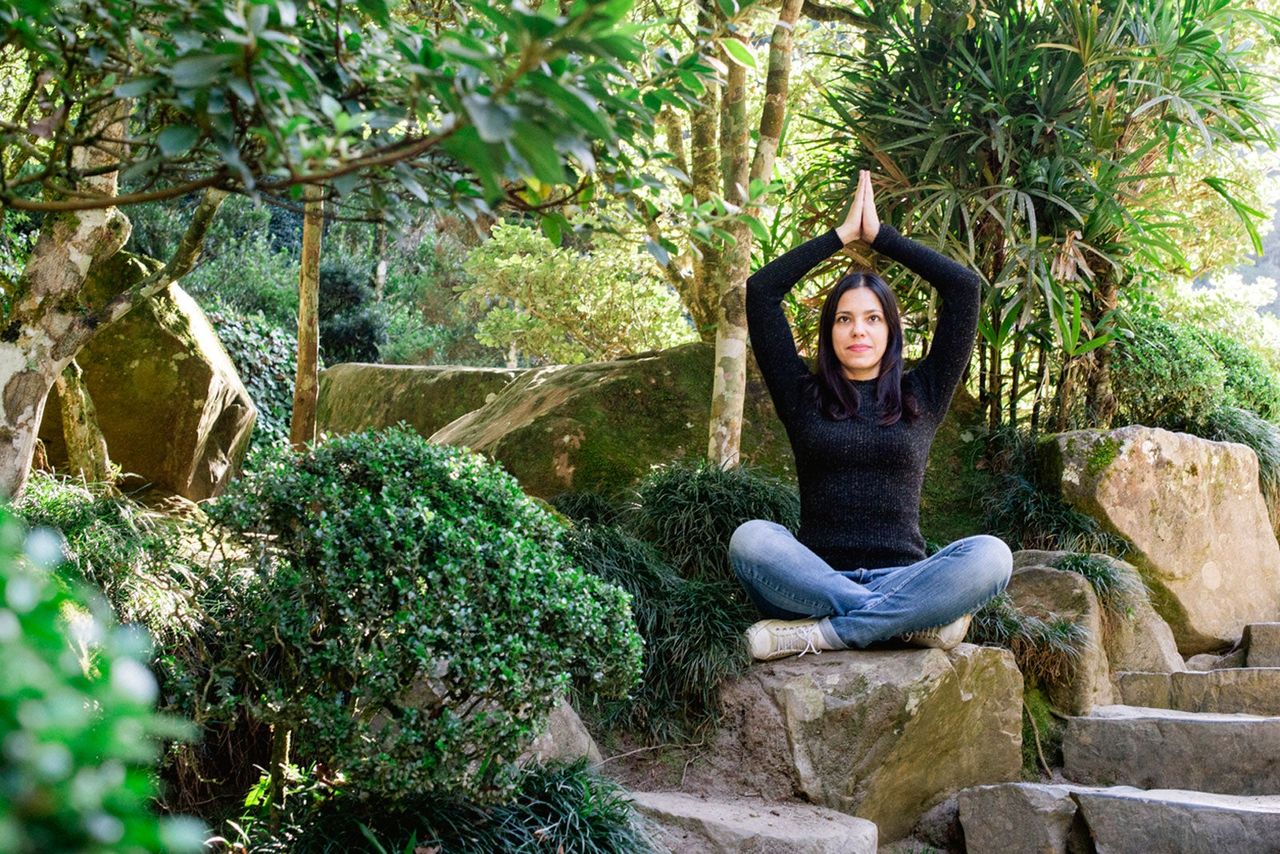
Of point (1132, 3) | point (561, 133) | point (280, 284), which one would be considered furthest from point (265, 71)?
point (280, 284)

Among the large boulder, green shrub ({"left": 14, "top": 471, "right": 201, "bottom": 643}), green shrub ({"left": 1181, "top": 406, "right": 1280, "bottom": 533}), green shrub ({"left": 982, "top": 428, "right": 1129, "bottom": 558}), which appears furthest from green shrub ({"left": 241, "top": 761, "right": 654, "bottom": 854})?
green shrub ({"left": 1181, "top": 406, "right": 1280, "bottom": 533})

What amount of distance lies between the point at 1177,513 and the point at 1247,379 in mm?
1520

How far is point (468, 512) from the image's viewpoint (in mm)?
2602

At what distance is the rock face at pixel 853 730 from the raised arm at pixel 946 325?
0.87 m

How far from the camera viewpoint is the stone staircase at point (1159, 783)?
3.12m

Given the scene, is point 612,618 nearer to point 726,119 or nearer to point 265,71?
point 265,71

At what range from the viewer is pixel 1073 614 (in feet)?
13.9

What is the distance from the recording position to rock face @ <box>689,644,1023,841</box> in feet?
10.9

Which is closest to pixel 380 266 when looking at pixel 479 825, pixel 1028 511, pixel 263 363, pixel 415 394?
pixel 263 363

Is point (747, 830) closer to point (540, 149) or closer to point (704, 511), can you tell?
point (704, 511)

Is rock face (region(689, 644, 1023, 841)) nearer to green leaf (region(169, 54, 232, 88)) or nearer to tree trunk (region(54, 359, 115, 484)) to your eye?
tree trunk (region(54, 359, 115, 484))

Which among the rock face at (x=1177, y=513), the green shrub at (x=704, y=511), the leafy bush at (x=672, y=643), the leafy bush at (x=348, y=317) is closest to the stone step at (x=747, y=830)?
the leafy bush at (x=672, y=643)

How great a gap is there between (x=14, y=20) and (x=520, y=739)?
5.31ft

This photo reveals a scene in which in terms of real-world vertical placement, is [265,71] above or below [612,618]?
above
